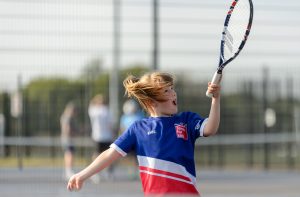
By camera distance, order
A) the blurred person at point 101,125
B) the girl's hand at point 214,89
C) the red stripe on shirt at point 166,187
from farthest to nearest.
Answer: the blurred person at point 101,125 → the red stripe on shirt at point 166,187 → the girl's hand at point 214,89

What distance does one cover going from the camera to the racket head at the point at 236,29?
5016 millimetres

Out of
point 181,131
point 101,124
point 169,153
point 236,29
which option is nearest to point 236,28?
point 236,29

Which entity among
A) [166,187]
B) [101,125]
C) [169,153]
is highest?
[169,153]

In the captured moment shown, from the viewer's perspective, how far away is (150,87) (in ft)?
16.2

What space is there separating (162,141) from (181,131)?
4.7 inches

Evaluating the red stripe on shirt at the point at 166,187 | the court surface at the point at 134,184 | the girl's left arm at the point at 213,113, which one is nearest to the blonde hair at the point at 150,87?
the girl's left arm at the point at 213,113

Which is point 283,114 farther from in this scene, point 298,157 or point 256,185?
point 256,185

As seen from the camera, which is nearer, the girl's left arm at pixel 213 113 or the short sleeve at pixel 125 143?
the girl's left arm at pixel 213 113

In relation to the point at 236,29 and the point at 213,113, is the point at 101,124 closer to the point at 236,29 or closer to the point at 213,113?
the point at 236,29

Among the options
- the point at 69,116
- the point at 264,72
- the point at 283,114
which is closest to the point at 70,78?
the point at 69,116

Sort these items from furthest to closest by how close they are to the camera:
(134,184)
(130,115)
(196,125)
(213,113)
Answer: (130,115) → (134,184) → (196,125) → (213,113)

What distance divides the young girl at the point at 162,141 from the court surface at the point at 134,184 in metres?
6.13

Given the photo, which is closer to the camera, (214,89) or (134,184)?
(214,89)

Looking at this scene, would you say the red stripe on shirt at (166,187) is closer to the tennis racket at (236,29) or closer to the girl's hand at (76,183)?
the girl's hand at (76,183)
